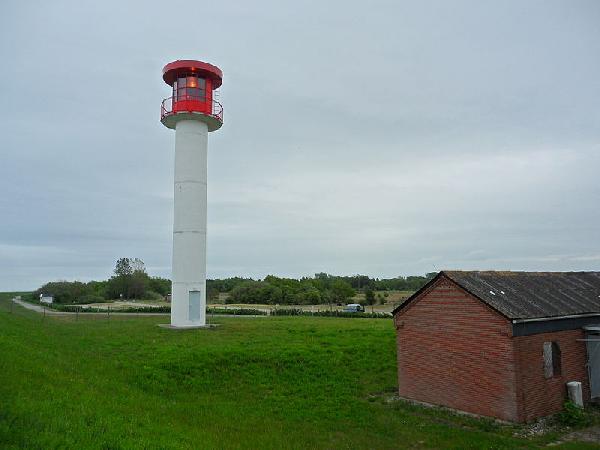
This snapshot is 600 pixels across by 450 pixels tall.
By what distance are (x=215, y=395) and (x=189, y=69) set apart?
70.6 feet

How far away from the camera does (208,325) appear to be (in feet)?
107

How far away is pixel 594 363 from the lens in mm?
17469

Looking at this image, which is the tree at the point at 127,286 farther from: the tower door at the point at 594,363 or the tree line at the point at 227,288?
the tower door at the point at 594,363

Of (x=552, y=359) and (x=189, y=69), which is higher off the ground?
(x=189, y=69)

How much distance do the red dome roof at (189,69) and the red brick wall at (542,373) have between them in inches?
998

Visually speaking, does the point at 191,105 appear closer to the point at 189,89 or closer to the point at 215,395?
the point at 189,89

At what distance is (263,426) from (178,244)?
18.6 meters

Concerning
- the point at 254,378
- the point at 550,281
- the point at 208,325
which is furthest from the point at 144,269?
the point at 550,281

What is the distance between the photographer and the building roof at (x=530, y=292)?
15.8 m

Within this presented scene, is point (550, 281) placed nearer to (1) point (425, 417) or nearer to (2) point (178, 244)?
(1) point (425, 417)

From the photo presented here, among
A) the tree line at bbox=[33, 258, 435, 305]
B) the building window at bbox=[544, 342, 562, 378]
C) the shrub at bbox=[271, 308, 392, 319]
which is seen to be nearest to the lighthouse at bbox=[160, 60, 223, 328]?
the shrub at bbox=[271, 308, 392, 319]

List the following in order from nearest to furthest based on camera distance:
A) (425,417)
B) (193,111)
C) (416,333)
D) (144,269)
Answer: (425,417), (416,333), (193,111), (144,269)

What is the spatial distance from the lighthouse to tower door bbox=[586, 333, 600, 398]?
74.2ft

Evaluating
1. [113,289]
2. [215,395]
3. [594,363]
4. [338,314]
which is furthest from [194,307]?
[113,289]
